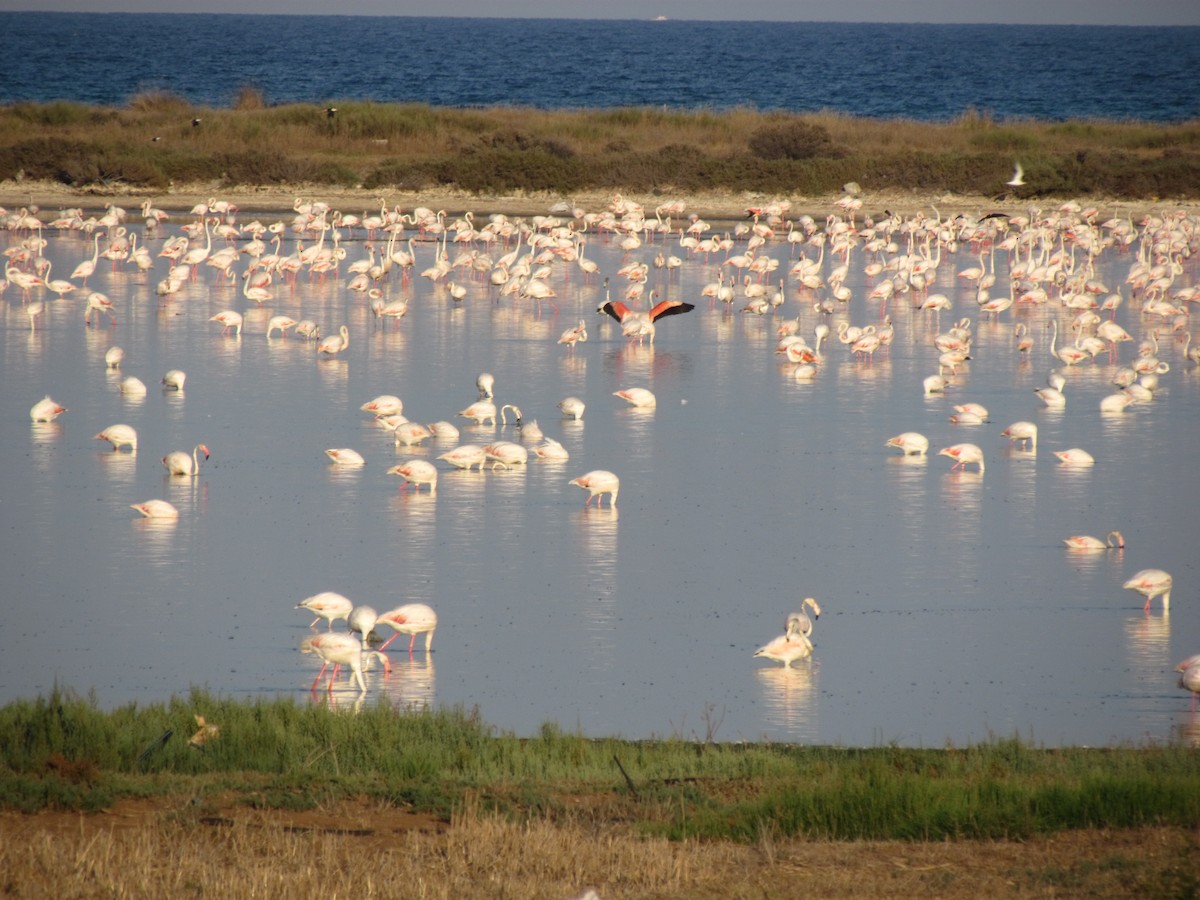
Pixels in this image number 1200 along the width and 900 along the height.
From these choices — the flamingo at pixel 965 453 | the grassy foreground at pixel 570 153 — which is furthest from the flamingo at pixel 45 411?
the grassy foreground at pixel 570 153

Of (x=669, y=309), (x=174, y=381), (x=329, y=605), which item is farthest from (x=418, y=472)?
(x=669, y=309)

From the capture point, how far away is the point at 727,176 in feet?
131

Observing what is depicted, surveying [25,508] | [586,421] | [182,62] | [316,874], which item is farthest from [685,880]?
[182,62]

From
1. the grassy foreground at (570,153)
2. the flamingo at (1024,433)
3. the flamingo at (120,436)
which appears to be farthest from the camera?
the grassy foreground at (570,153)

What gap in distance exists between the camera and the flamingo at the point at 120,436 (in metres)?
13.7

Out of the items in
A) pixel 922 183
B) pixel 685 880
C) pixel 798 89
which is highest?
pixel 798 89

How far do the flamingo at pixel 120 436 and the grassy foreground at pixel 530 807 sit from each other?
20.6ft

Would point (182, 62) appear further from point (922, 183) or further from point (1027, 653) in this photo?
point (1027, 653)

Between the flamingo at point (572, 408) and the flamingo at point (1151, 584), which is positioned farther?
the flamingo at point (572, 408)

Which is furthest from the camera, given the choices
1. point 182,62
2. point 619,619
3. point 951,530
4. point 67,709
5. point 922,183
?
point 182,62

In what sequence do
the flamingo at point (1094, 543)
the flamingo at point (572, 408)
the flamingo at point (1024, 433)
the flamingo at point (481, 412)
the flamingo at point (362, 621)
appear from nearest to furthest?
1. the flamingo at point (362, 621)
2. the flamingo at point (1094, 543)
3. the flamingo at point (1024, 433)
4. the flamingo at point (481, 412)
5. the flamingo at point (572, 408)

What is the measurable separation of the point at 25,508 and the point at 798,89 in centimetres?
7839

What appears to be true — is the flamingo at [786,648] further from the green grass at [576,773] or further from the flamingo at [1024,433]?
the flamingo at [1024,433]

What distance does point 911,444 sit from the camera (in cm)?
1402
